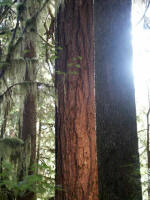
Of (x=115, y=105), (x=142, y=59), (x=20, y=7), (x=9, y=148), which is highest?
(x=142, y=59)

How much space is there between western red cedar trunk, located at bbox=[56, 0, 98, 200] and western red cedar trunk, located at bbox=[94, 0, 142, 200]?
39cm

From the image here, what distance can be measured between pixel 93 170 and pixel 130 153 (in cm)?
73

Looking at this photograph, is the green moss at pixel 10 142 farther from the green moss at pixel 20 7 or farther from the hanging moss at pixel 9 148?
the green moss at pixel 20 7

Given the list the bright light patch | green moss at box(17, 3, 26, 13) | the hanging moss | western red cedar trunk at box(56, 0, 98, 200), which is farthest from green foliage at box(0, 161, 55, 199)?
the bright light patch

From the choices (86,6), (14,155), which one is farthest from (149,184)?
(86,6)

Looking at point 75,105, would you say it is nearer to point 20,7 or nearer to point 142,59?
point 20,7

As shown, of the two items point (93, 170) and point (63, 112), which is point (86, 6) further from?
point (93, 170)

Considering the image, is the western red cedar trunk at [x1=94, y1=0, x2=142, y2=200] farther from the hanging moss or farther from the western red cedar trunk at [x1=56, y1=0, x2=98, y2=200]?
the hanging moss

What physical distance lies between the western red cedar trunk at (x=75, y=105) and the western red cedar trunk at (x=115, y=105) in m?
0.39

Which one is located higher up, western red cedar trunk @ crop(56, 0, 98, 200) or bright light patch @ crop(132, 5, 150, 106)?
bright light patch @ crop(132, 5, 150, 106)

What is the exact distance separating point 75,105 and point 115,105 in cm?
70

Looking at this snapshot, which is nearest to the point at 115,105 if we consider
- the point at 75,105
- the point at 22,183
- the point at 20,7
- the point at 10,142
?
the point at 75,105

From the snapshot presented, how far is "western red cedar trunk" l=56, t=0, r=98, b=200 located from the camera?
3.48m

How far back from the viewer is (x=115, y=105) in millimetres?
3236
